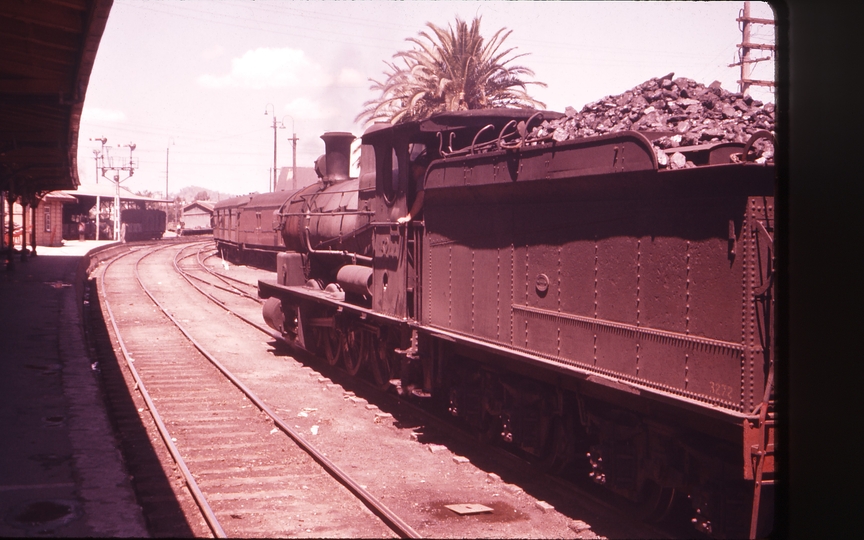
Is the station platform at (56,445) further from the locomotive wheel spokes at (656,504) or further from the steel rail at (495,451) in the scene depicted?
the locomotive wheel spokes at (656,504)

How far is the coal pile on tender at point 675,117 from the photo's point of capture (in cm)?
563

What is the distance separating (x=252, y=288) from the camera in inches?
1096

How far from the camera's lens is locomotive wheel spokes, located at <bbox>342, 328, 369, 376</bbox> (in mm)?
12062

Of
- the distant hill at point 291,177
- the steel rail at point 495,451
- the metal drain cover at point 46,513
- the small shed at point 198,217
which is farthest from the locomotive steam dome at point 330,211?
the small shed at point 198,217

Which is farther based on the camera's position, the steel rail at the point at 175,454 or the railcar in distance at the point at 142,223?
the railcar in distance at the point at 142,223

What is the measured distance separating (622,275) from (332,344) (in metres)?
8.52

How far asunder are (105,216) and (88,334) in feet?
212

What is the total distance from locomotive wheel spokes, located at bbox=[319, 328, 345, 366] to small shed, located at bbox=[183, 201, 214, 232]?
6211 centimetres

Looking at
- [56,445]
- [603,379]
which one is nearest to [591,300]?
[603,379]

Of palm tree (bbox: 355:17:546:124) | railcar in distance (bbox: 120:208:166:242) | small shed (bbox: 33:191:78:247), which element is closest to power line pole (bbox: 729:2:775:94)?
palm tree (bbox: 355:17:546:124)

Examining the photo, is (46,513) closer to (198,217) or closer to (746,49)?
(746,49)

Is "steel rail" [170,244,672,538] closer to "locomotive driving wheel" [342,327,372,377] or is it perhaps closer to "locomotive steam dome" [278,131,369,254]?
"locomotive driving wheel" [342,327,372,377]

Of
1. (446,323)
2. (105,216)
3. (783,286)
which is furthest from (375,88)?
(105,216)

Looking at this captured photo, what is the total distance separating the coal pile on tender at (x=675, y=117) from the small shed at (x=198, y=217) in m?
69.8
